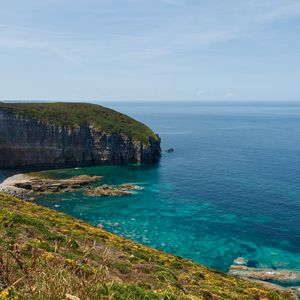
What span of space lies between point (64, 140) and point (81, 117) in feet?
52.4

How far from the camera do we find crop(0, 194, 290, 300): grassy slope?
8094 mm

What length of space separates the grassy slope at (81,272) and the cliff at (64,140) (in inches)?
2612

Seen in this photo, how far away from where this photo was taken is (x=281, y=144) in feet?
537

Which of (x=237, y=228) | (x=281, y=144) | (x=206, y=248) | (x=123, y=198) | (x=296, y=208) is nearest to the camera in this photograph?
(x=206, y=248)

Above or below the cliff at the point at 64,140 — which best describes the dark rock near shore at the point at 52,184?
below

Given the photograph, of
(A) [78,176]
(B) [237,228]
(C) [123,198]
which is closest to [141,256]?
(B) [237,228]

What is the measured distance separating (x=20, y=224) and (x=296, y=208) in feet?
203

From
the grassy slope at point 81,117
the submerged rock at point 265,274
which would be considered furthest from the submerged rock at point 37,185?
the submerged rock at point 265,274

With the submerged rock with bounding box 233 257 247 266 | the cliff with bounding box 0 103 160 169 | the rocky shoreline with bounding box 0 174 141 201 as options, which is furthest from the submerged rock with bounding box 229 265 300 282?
the cliff with bounding box 0 103 160 169

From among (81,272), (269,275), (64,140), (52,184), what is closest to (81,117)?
(64,140)

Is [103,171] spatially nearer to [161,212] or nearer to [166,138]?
[161,212]

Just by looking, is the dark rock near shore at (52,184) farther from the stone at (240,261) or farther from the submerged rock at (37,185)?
the stone at (240,261)

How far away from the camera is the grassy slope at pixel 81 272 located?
26.6 ft

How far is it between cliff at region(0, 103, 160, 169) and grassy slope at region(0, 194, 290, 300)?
66.4m
